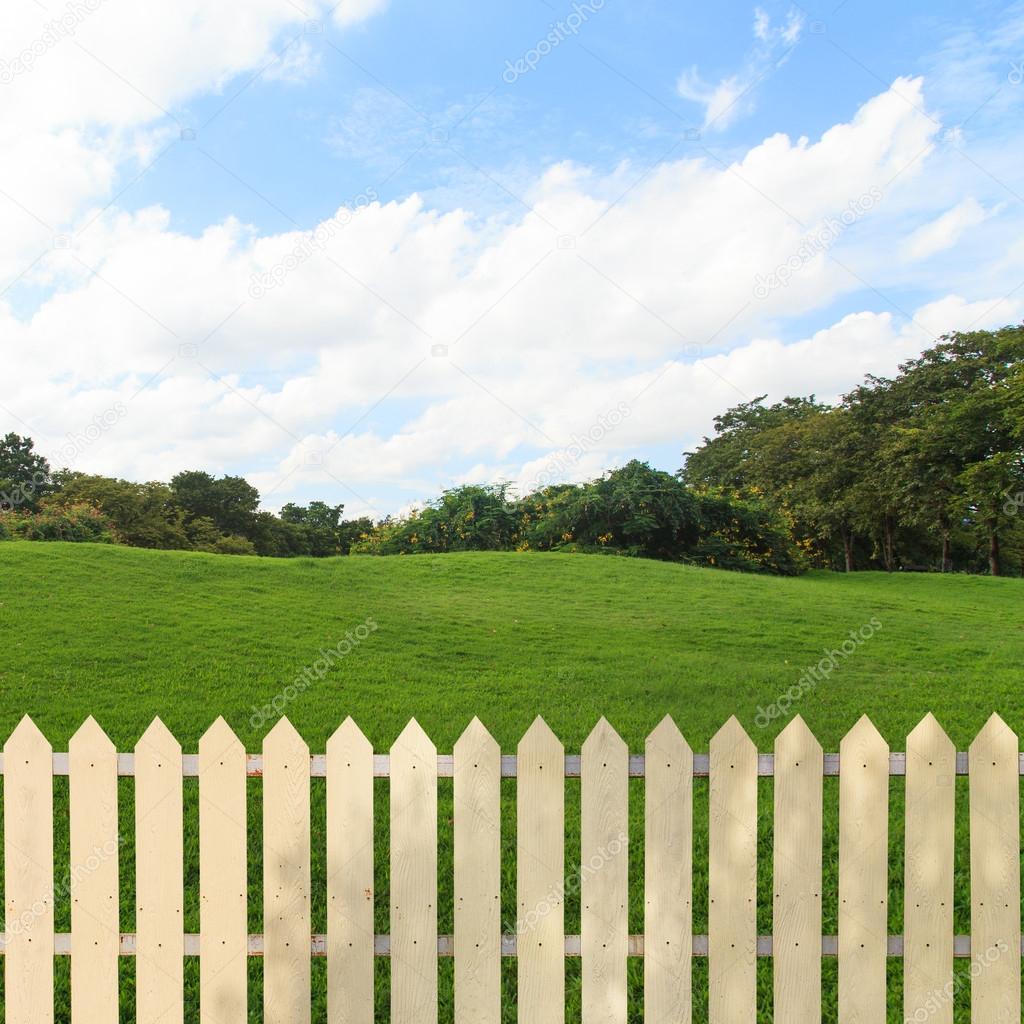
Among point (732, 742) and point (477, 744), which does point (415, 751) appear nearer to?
point (477, 744)

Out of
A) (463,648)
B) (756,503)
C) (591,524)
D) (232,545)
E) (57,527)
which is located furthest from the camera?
(232,545)

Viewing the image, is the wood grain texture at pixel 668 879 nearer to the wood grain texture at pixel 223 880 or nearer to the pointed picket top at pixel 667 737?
the pointed picket top at pixel 667 737

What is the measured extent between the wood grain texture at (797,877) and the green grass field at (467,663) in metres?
0.55

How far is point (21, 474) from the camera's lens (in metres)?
30.2

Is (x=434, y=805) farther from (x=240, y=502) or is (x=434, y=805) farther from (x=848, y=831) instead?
(x=240, y=502)

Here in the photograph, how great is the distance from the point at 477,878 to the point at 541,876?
0.23 meters

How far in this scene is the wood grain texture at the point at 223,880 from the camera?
3.18 meters

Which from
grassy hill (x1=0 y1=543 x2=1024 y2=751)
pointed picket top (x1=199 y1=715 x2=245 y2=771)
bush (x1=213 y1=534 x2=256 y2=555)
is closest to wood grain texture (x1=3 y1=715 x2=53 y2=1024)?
pointed picket top (x1=199 y1=715 x2=245 y2=771)

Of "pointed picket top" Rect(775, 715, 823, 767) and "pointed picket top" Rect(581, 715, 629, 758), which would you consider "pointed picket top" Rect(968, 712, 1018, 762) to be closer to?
"pointed picket top" Rect(775, 715, 823, 767)

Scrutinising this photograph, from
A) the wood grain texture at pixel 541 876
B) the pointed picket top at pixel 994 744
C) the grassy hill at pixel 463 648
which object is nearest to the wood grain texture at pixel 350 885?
the wood grain texture at pixel 541 876

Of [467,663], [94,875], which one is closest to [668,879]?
[94,875]

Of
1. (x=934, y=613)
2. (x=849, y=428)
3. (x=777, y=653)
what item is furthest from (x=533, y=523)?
(x=849, y=428)

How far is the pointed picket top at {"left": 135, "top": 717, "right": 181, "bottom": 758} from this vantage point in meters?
3.21

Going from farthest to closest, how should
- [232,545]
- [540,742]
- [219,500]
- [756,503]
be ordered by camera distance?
[219,500]
[232,545]
[756,503]
[540,742]
